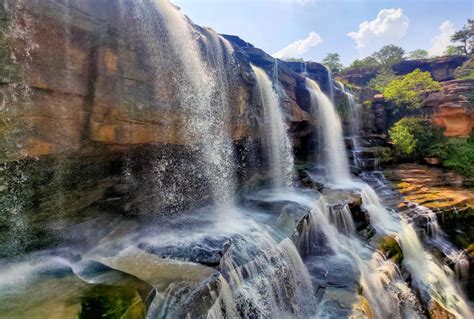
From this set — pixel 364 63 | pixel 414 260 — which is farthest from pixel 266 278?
pixel 364 63

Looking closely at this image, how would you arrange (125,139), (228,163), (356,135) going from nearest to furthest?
1. (125,139)
2. (228,163)
3. (356,135)

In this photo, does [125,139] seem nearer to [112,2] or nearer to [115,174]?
[115,174]

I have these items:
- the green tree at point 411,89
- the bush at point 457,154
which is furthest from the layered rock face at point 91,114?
the green tree at point 411,89

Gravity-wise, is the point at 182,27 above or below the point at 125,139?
above

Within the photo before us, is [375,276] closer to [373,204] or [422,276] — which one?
[422,276]

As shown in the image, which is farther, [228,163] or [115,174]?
[228,163]

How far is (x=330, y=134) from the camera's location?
679 inches

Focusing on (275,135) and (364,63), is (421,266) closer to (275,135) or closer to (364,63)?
(275,135)

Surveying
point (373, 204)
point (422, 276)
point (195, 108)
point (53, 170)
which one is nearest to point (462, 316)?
point (422, 276)

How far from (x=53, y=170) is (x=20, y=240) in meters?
1.53

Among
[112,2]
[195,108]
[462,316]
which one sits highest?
[112,2]

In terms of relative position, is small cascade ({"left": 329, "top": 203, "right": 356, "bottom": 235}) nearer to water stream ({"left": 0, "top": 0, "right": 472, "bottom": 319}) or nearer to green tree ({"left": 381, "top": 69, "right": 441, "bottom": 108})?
water stream ({"left": 0, "top": 0, "right": 472, "bottom": 319})

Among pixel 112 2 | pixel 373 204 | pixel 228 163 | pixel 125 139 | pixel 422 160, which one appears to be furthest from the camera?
pixel 422 160

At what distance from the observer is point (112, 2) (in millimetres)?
6414
